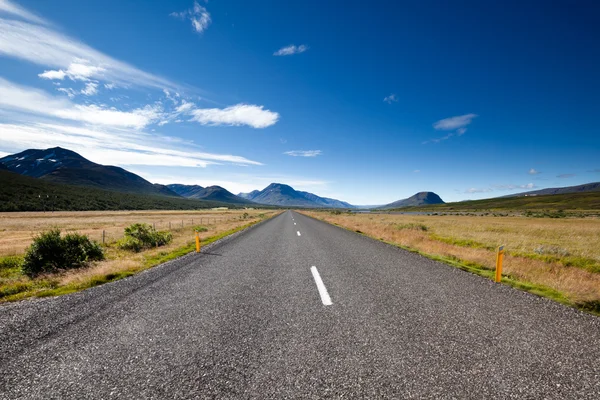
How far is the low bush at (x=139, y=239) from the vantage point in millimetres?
16250

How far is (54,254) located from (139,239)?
597 centimetres

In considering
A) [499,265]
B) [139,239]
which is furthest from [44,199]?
[499,265]

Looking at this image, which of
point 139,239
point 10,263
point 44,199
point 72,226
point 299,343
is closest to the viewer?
point 299,343

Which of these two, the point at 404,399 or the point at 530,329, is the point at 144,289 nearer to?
the point at 404,399

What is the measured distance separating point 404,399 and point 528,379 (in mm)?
1693

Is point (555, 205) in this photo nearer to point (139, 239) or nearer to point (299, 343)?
point (139, 239)

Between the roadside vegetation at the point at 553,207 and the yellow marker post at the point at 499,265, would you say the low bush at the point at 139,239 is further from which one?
the roadside vegetation at the point at 553,207

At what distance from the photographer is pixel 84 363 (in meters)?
3.43

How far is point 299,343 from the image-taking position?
Answer: 3.87 meters

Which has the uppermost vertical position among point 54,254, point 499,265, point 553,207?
point 553,207

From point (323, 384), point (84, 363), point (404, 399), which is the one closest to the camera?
point (404, 399)

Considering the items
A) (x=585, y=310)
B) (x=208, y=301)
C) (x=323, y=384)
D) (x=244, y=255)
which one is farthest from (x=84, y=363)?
(x=585, y=310)

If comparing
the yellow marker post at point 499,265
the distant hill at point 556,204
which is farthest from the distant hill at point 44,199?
the distant hill at point 556,204

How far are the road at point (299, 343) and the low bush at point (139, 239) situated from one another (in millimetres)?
10697
